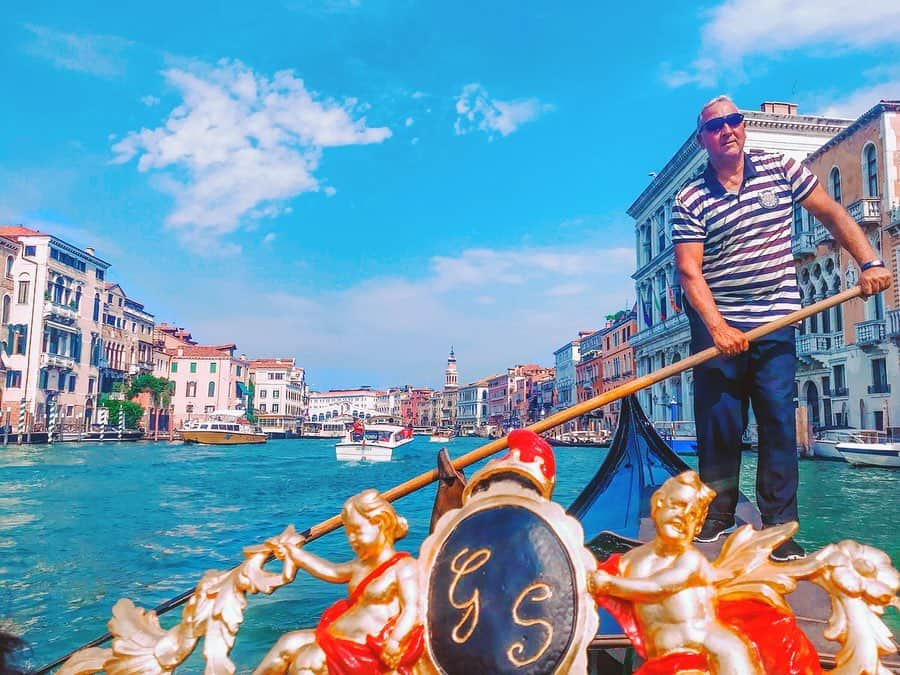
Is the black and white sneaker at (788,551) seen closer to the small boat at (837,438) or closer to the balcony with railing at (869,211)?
the small boat at (837,438)

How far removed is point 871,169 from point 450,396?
222 ft

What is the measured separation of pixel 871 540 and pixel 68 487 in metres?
11.1

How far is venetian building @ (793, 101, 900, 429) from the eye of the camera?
1444cm

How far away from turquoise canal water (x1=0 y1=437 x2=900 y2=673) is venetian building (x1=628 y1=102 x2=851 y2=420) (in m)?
10.0

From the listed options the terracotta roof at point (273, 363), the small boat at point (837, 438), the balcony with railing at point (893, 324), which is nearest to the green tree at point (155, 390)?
the terracotta roof at point (273, 363)

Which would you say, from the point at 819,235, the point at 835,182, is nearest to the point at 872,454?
the point at 819,235

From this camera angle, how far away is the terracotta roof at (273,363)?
2201 inches

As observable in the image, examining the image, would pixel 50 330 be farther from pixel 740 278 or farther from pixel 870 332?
pixel 740 278

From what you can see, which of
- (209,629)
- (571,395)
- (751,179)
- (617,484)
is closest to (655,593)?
(209,629)

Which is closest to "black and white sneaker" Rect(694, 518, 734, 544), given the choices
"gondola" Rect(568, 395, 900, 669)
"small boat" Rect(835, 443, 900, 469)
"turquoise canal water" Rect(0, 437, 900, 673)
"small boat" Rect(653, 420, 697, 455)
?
"gondola" Rect(568, 395, 900, 669)

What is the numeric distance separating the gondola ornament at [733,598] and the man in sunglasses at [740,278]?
2.48 ft

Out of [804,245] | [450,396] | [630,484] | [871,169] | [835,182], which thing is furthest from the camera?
[450,396]

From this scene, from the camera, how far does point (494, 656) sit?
870 mm

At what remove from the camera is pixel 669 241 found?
23375 mm
